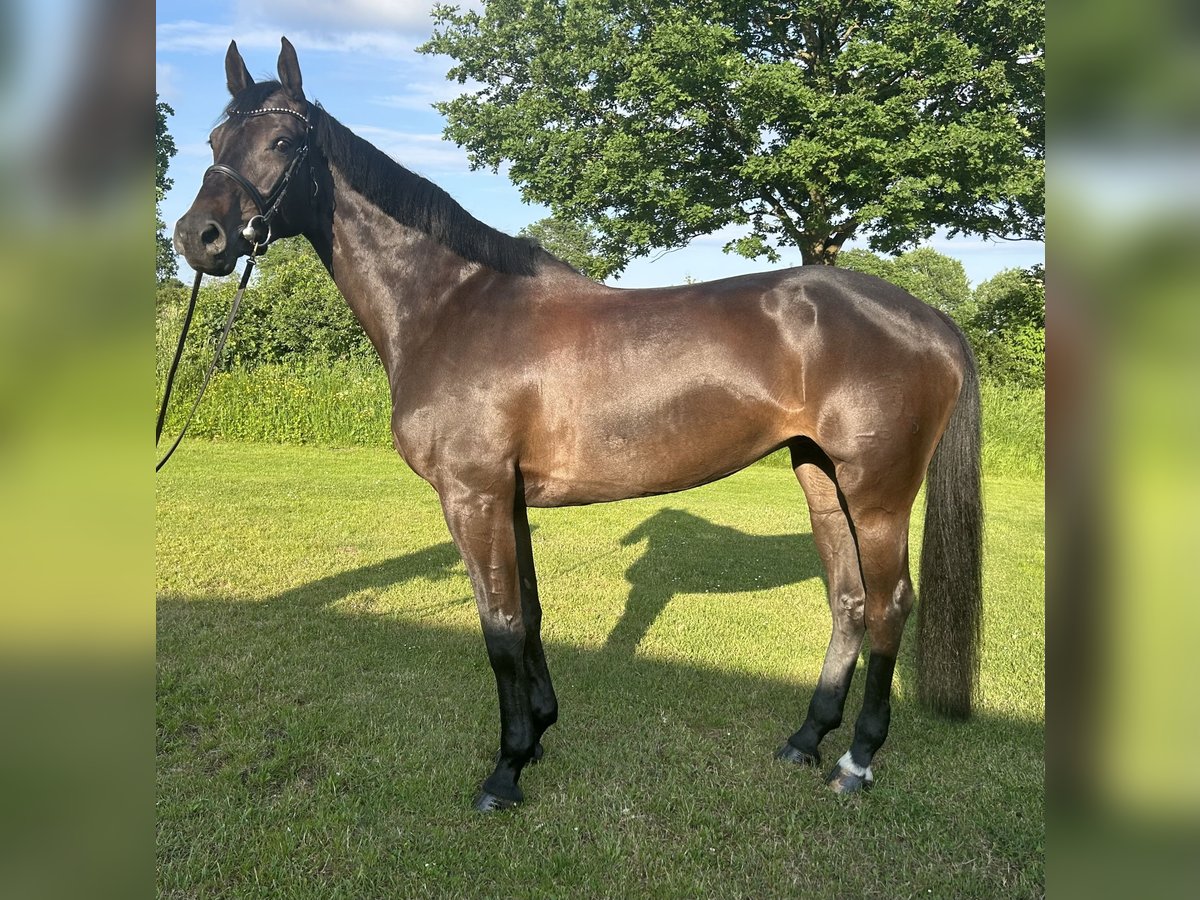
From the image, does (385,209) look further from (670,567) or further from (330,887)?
(670,567)

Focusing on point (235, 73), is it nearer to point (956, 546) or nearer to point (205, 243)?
point (205, 243)

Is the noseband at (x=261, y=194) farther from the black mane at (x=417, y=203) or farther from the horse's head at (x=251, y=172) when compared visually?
the black mane at (x=417, y=203)

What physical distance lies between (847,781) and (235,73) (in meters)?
3.67

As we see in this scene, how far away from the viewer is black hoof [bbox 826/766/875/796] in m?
3.03

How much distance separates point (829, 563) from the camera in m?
3.50

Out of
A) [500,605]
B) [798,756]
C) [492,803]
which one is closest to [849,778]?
[798,756]

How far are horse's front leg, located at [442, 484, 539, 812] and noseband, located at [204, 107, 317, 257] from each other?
1170 millimetres

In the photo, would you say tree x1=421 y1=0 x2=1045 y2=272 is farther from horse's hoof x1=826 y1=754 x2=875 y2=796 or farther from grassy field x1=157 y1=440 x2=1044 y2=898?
horse's hoof x1=826 y1=754 x2=875 y2=796

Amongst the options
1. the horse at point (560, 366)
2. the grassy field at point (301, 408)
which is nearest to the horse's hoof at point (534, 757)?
the horse at point (560, 366)

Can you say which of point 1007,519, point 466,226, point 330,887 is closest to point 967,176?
point 1007,519

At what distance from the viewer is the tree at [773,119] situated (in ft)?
57.4
